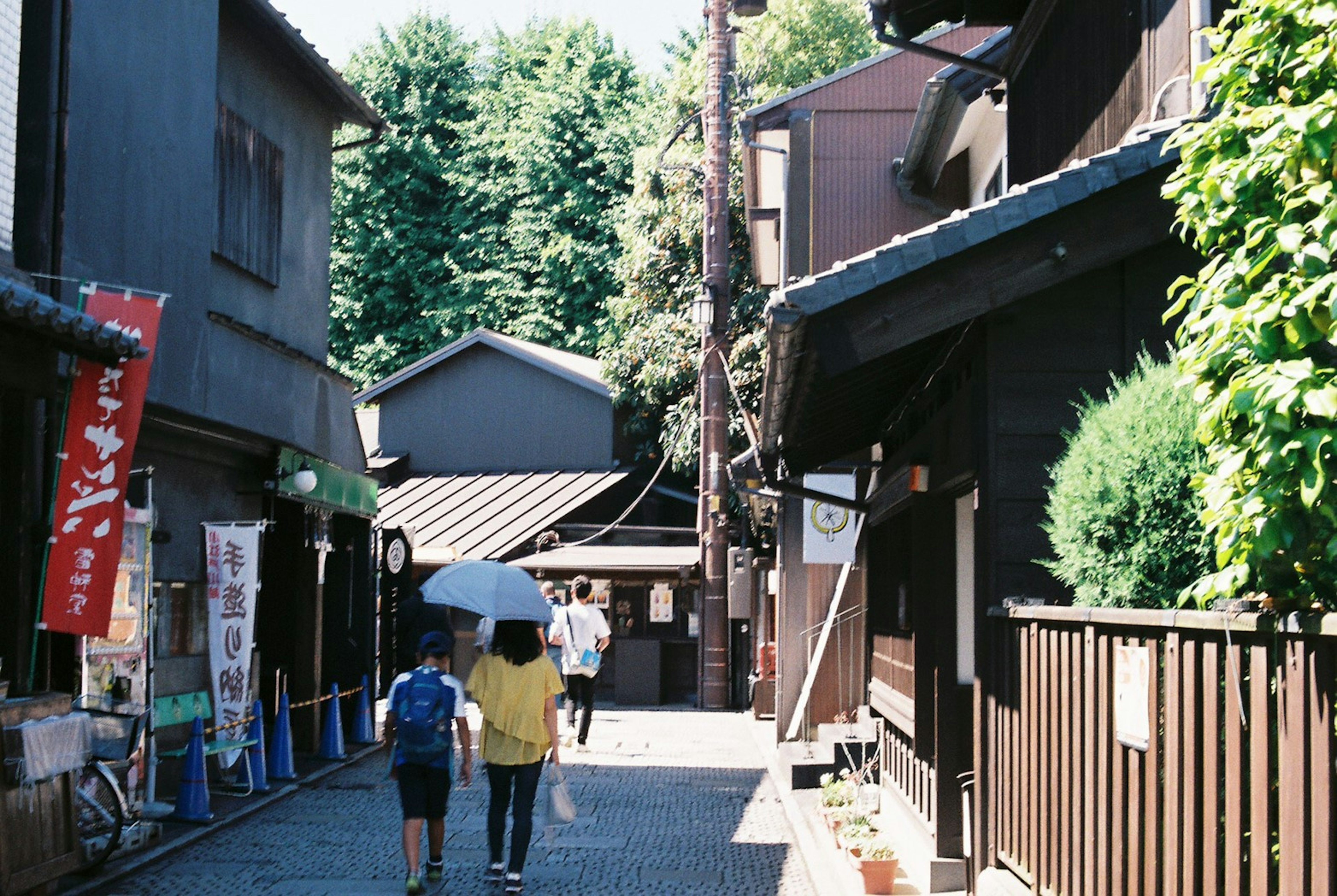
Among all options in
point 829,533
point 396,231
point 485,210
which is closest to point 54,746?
point 829,533

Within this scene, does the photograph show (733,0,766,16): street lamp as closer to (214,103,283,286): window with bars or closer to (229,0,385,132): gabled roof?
(229,0,385,132): gabled roof

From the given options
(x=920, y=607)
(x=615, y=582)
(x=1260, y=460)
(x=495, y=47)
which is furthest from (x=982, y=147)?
(x=495, y=47)

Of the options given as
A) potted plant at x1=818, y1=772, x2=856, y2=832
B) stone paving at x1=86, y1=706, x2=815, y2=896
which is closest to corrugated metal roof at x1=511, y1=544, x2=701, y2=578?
stone paving at x1=86, y1=706, x2=815, y2=896

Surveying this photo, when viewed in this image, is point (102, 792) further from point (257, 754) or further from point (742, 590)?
point (742, 590)

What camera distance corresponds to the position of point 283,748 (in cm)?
1599

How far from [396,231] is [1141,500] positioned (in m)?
Result: 40.7

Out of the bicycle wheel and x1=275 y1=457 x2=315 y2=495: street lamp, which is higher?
x1=275 y1=457 x2=315 y2=495: street lamp

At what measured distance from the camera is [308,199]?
19.5m

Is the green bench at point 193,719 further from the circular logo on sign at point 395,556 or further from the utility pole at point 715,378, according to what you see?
the utility pole at point 715,378

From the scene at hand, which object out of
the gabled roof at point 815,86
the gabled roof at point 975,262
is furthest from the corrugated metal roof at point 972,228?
the gabled roof at point 815,86

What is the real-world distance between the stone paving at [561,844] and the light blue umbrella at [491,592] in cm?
196

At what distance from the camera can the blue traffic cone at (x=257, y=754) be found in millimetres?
15141

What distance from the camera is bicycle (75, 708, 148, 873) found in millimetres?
10672

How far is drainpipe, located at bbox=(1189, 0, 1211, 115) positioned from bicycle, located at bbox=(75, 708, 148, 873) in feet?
27.2
